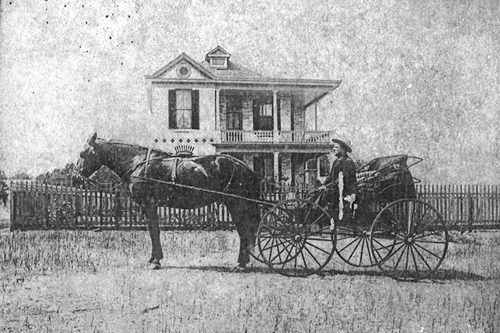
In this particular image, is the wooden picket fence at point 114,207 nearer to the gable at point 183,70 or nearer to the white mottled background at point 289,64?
the white mottled background at point 289,64

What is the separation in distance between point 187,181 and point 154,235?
746 millimetres

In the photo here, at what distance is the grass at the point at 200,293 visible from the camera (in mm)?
4582

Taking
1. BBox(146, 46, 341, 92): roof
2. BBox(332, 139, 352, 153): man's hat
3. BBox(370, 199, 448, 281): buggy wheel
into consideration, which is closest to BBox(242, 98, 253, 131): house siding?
BBox(146, 46, 341, 92): roof

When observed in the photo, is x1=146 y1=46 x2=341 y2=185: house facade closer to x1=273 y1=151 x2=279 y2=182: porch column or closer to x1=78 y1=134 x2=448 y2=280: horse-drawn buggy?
x1=273 y1=151 x2=279 y2=182: porch column

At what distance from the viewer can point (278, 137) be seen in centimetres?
629

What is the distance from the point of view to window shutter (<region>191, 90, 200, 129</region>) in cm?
585

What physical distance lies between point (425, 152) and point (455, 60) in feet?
4.29

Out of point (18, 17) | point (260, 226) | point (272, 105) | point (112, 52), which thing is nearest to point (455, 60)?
point (272, 105)

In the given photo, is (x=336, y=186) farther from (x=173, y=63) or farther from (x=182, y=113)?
(x=173, y=63)

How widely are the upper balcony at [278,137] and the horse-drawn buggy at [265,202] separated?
740 mm

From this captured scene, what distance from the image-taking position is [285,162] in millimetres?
5871

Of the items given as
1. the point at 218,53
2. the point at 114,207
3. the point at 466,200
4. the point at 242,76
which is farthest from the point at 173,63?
the point at 466,200

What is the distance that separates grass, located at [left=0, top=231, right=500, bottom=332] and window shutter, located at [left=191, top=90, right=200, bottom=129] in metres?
1.45

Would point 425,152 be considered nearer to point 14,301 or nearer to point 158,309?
point 158,309
